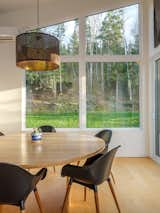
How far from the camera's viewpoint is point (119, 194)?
3461mm

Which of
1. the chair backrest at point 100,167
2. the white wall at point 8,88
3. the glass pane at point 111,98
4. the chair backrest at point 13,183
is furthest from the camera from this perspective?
the glass pane at point 111,98

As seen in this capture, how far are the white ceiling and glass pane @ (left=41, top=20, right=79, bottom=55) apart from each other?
55 centimetres

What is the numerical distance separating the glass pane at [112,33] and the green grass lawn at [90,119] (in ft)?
4.55

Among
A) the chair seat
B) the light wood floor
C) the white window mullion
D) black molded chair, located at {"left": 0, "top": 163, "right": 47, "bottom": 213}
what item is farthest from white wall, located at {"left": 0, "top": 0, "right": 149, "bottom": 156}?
black molded chair, located at {"left": 0, "top": 163, "right": 47, "bottom": 213}

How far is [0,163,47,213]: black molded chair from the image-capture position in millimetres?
1977

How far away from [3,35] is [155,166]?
3.98m

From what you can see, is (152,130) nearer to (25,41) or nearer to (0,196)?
(25,41)

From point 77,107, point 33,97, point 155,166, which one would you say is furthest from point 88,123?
point 155,166

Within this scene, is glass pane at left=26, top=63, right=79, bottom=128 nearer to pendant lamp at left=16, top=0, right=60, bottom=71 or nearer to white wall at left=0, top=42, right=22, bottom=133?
white wall at left=0, top=42, right=22, bottom=133

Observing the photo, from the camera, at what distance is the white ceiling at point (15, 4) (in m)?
5.25

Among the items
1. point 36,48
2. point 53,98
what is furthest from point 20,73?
point 36,48

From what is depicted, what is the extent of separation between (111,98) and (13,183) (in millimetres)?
4155

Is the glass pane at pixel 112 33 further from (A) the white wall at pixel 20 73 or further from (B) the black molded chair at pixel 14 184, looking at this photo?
(B) the black molded chair at pixel 14 184

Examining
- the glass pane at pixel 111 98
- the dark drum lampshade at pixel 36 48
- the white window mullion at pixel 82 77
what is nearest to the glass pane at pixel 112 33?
the white window mullion at pixel 82 77
